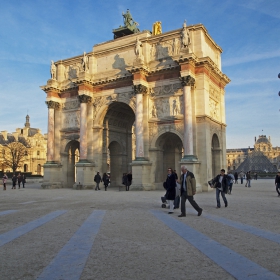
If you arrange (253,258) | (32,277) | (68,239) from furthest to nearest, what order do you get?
(68,239), (253,258), (32,277)

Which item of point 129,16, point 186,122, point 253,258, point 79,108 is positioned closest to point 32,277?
point 253,258

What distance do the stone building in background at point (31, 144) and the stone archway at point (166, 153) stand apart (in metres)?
65.2

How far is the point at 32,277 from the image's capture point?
461 centimetres

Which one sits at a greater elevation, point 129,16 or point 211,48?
point 129,16

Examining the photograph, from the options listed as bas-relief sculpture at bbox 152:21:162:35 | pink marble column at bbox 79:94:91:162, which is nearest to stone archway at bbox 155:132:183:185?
pink marble column at bbox 79:94:91:162

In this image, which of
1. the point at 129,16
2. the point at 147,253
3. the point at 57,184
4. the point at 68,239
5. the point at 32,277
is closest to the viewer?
the point at 32,277

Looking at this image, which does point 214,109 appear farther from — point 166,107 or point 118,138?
point 118,138

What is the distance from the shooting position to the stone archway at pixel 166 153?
28.0 m

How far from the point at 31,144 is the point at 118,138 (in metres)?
66.0

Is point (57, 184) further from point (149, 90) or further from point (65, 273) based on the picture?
point (65, 273)

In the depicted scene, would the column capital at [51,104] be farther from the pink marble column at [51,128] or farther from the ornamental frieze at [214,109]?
the ornamental frieze at [214,109]

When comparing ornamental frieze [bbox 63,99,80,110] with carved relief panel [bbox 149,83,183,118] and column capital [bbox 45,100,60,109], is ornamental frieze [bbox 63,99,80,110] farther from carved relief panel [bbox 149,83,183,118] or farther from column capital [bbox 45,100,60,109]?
carved relief panel [bbox 149,83,183,118]

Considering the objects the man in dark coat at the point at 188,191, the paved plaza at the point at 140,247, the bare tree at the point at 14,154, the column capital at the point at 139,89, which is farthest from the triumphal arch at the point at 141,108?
the bare tree at the point at 14,154

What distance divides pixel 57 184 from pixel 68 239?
84.3 feet
